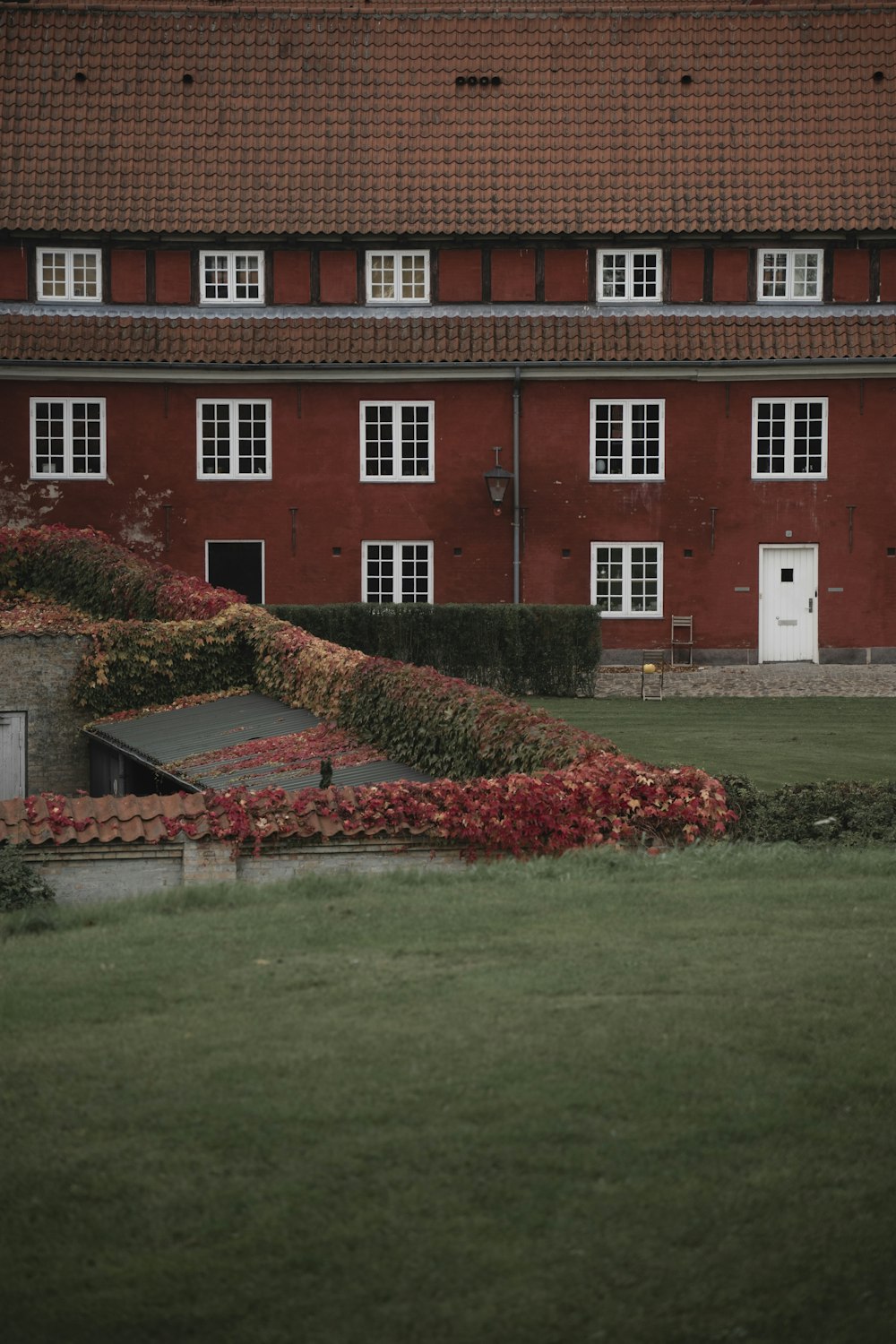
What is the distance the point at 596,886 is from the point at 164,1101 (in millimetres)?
4115

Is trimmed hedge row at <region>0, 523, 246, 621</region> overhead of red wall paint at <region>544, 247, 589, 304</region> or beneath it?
beneath

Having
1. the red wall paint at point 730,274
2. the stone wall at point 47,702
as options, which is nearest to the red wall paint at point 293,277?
the red wall paint at point 730,274

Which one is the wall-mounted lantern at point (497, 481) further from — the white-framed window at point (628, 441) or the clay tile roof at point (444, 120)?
the clay tile roof at point (444, 120)

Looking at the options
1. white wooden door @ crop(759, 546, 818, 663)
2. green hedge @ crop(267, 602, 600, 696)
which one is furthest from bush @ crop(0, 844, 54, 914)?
white wooden door @ crop(759, 546, 818, 663)

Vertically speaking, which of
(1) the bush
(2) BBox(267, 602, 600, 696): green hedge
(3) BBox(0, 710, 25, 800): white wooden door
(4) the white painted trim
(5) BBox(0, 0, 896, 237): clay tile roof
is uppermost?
(5) BBox(0, 0, 896, 237): clay tile roof

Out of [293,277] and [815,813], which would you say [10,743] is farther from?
[293,277]

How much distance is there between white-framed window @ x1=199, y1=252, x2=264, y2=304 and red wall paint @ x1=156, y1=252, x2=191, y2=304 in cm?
31

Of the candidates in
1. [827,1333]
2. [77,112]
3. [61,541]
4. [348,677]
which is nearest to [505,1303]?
[827,1333]

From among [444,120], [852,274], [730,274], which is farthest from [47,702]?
[852,274]

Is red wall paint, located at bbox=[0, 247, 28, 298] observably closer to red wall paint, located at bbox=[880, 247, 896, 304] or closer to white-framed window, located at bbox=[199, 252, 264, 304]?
white-framed window, located at bbox=[199, 252, 264, 304]

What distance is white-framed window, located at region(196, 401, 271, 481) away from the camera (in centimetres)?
3378

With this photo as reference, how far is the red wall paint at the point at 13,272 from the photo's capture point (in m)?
34.0

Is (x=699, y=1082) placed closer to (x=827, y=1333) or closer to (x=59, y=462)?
(x=827, y=1333)

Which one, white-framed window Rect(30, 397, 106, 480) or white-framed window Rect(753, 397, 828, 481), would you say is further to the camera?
white-framed window Rect(30, 397, 106, 480)
